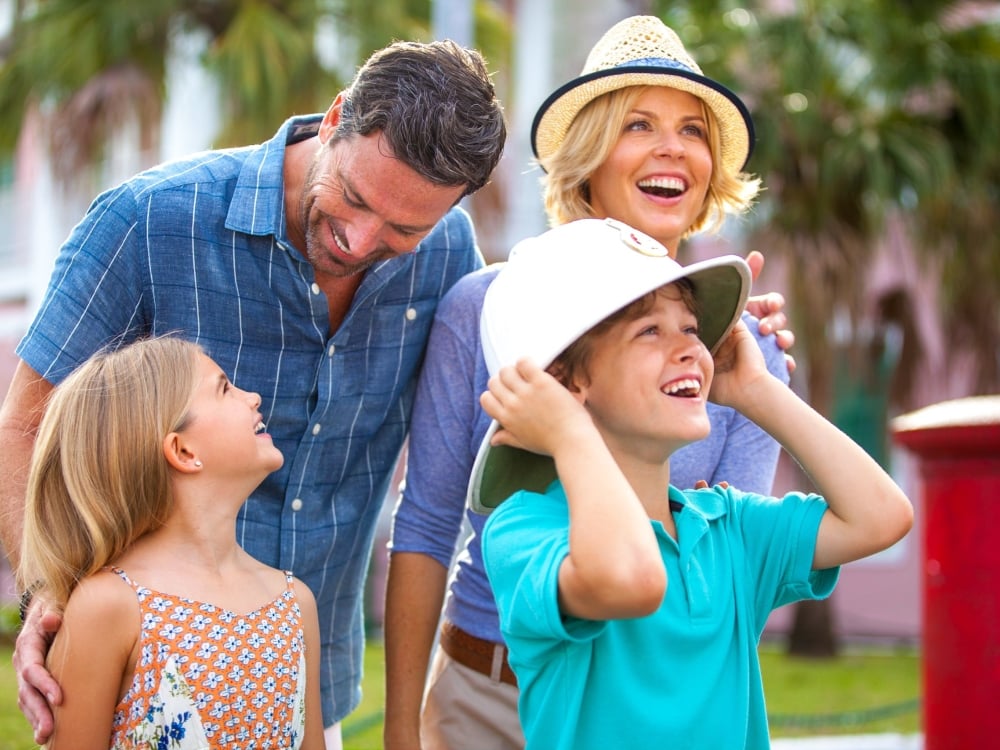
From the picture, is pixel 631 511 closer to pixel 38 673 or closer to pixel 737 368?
pixel 737 368

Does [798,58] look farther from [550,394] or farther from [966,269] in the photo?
[550,394]

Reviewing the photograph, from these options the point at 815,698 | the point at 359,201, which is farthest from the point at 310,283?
the point at 815,698

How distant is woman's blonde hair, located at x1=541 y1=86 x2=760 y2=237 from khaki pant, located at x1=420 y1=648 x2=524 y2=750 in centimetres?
106

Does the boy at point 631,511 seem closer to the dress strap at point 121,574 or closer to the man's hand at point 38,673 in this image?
the dress strap at point 121,574

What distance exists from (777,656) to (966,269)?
378cm

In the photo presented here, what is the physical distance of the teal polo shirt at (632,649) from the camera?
2057 millimetres

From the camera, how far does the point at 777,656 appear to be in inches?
458

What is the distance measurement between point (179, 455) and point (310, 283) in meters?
0.52

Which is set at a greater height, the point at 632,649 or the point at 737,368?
the point at 737,368

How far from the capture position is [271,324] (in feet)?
9.13

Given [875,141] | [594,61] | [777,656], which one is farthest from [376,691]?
[594,61]

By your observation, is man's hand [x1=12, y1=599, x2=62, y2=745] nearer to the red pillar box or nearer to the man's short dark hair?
the man's short dark hair

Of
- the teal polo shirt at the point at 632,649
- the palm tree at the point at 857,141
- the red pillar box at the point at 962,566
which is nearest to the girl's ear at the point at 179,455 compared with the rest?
the teal polo shirt at the point at 632,649

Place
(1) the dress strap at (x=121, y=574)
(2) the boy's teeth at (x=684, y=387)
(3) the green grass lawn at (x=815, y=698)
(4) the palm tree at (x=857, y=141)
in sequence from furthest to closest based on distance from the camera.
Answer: (4) the palm tree at (x=857, y=141), (3) the green grass lawn at (x=815, y=698), (1) the dress strap at (x=121, y=574), (2) the boy's teeth at (x=684, y=387)
